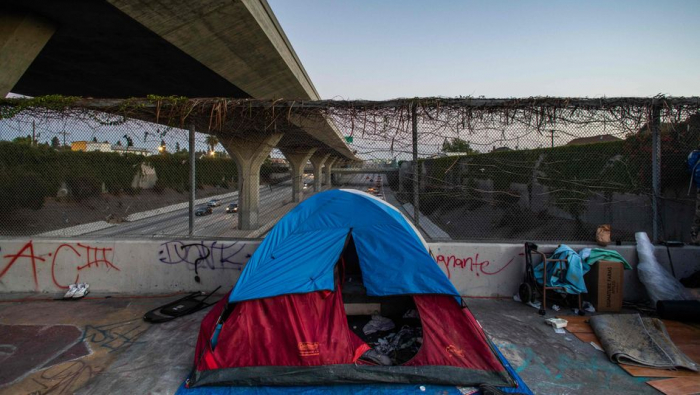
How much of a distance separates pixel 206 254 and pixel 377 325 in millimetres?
3420

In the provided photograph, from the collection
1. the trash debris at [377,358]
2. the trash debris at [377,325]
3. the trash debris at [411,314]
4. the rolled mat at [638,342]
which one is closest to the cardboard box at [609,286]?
the rolled mat at [638,342]

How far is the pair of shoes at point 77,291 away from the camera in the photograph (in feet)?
18.3

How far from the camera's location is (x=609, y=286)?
16.6 ft

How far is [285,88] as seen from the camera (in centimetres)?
1566

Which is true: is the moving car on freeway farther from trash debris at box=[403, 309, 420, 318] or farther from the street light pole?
trash debris at box=[403, 309, 420, 318]

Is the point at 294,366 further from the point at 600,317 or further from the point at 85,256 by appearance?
the point at 85,256

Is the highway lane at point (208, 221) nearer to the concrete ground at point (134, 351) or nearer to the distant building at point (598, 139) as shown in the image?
the concrete ground at point (134, 351)

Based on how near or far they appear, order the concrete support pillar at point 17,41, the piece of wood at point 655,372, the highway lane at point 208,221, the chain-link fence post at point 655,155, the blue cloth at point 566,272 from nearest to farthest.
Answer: the piece of wood at point 655,372
the blue cloth at point 566,272
the chain-link fence post at point 655,155
the highway lane at point 208,221
the concrete support pillar at point 17,41

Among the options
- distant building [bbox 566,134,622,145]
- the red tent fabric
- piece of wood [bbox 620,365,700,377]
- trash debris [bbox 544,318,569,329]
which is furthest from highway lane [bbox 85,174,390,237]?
piece of wood [bbox 620,365,700,377]

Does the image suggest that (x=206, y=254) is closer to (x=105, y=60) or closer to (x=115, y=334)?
(x=115, y=334)

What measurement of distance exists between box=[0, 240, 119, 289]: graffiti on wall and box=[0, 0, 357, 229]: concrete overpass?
2546mm

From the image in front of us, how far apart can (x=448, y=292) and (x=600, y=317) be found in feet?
9.17

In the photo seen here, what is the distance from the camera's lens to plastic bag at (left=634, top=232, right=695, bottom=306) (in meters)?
5.05

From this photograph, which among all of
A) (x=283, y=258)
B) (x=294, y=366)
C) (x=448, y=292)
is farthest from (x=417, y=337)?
(x=283, y=258)
